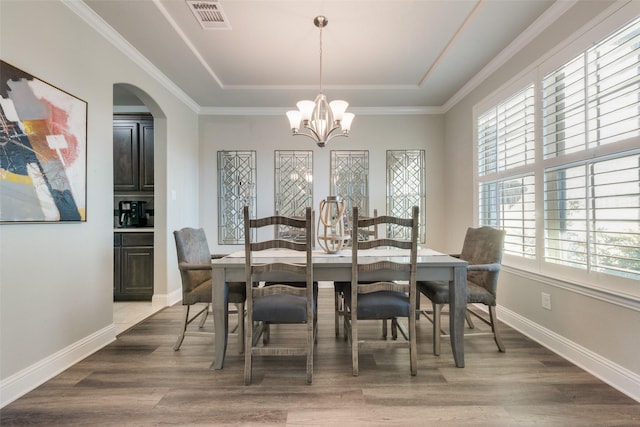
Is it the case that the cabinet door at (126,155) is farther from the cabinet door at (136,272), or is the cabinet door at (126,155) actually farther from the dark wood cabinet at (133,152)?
the cabinet door at (136,272)

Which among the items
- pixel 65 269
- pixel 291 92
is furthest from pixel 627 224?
pixel 65 269

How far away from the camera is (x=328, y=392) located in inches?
66.2

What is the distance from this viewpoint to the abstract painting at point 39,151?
1.59 m

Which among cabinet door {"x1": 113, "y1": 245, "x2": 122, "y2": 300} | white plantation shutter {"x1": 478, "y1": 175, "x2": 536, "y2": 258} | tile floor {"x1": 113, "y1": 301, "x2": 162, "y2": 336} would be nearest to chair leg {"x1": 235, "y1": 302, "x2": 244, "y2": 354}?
tile floor {"x1": 113, "y1": 301, "x2": 162, "y2": 336}

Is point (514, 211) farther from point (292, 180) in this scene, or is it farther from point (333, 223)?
point (292, 180)

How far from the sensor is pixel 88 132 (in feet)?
7.14

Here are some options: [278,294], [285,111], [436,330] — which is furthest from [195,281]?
[285,111]

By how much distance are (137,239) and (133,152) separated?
3.73 ft

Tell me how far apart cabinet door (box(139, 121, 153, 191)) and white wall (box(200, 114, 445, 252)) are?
73 cm

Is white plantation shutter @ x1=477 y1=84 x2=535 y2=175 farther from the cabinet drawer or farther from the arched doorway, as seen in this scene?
the cabinet drawer

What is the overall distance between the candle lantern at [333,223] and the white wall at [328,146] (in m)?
1.95

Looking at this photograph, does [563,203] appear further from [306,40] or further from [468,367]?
[306,40]

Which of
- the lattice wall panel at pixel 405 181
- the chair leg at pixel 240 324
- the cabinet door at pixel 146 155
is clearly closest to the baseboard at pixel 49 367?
the chair leg at pixel 240 324

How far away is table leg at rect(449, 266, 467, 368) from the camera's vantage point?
190cm
